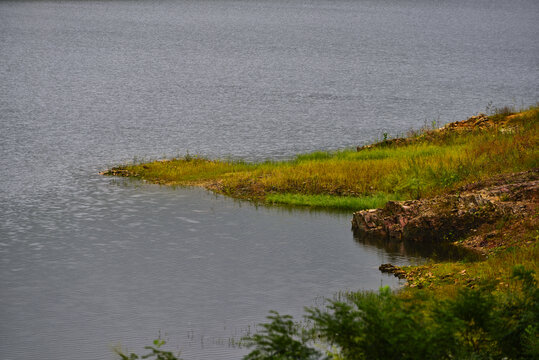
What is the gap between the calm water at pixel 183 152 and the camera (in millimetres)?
20812

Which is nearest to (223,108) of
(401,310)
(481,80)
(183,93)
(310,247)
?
(183,93)

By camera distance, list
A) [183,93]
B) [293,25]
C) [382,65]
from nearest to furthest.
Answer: [183,93] → [382,65] → [293,25]

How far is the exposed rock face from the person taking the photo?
24.9 meters

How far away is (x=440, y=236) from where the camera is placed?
85.0 ft

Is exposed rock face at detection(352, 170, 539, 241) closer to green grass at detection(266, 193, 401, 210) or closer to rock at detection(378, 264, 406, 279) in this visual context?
rock at detection(378, 264, 406, 279)

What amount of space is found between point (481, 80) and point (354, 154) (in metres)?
51.2

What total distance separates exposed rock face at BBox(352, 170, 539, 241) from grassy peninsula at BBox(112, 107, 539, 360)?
2.5 inches

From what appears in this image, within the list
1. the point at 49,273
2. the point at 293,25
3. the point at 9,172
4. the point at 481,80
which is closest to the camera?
the point at 49,273

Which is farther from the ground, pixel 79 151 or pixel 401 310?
pixel 401 310

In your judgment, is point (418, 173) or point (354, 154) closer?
point (418, 173)

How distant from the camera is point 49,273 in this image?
24.2m

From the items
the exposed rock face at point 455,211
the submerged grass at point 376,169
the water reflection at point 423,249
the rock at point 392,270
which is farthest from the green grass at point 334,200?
the rock at point 392,270

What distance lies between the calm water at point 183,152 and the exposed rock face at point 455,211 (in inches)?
38.2

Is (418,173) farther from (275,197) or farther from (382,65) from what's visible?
(382,65)
